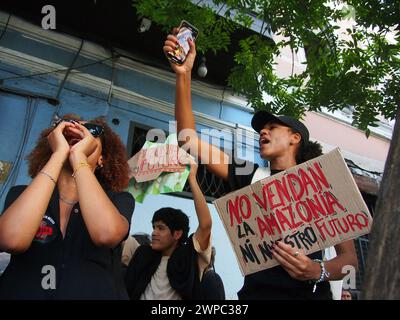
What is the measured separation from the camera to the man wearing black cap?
1.80 meters

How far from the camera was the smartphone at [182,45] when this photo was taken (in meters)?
2.26

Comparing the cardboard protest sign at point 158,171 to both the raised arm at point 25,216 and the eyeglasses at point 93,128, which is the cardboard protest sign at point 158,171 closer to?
the eyeglasses at point 93,128

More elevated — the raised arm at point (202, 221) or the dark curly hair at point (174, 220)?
the dark curly hair at point (174, 220)

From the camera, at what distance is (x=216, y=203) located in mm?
2033

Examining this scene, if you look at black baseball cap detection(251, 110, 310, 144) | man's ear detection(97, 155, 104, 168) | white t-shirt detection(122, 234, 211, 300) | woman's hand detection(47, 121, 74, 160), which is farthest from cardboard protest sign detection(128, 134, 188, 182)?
woman's hand detection(47, 121, 74, 160)

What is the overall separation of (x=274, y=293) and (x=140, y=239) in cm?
291

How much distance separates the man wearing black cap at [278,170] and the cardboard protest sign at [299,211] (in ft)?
0.25

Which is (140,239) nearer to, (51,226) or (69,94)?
(69,94)

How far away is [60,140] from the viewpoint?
5.74 feet

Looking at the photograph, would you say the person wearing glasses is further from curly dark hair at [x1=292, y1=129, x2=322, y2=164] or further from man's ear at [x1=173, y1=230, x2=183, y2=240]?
man's ear at [x1=173, y1=230, x2=183, y2=240]

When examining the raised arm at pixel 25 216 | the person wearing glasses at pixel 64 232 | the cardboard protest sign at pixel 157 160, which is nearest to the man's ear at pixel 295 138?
the person wearing glasses at pixel 64 232

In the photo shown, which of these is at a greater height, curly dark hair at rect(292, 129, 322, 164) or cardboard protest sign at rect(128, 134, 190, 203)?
cardboard protest sign at rect(128, 134, 190, 203)

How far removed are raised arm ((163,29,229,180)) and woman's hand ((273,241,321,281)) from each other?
64cm
